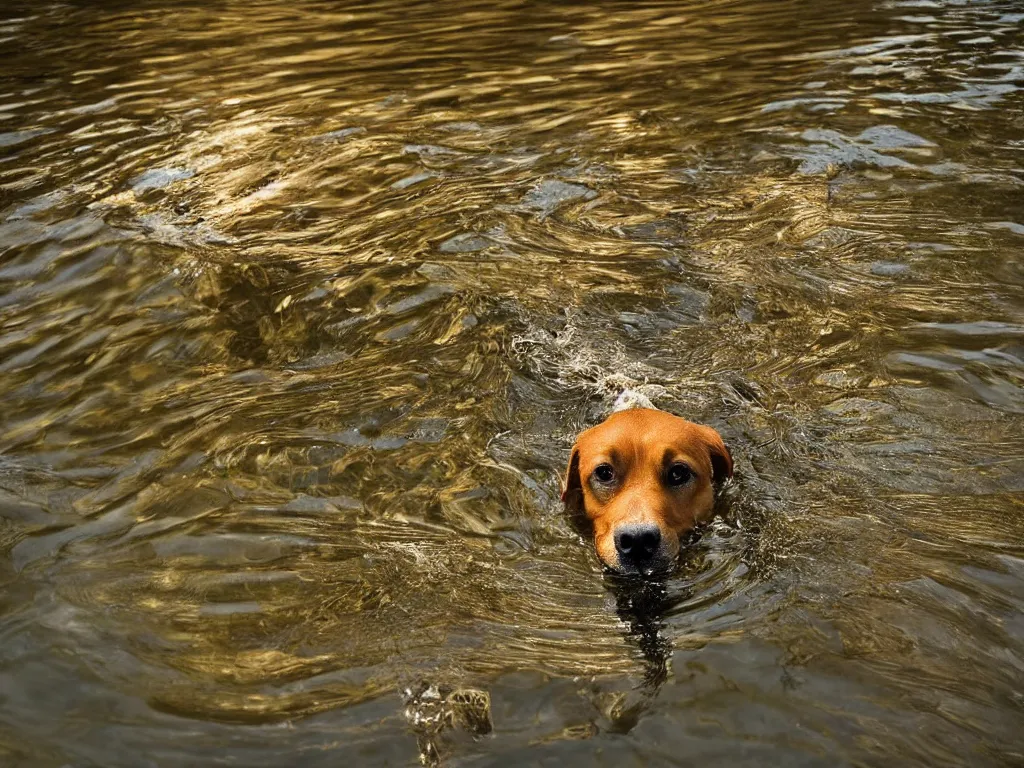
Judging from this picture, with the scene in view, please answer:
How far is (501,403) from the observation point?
6641 mm

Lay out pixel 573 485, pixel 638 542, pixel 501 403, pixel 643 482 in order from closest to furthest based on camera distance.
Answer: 1. pixel 638 542
2. pixel 643 482
3. pixel 573 485
4. pixel 501 403

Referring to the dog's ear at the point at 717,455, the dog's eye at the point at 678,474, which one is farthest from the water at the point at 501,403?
the dog's eye at the point at 678,474

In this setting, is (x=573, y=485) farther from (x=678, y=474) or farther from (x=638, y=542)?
(x=638, y=542)

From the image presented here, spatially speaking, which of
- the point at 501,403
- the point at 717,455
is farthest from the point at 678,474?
the point at 501,403

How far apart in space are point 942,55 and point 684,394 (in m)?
8.40

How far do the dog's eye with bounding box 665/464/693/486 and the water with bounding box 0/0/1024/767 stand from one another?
12.6 inches

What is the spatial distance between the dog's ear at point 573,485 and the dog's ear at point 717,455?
0.62m

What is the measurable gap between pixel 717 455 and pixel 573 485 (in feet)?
2.39

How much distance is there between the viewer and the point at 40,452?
5977 millimetres

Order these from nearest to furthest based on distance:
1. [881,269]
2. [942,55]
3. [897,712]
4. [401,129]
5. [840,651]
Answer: [897,712], [840,651], [881,269], [401,129], [942,55]

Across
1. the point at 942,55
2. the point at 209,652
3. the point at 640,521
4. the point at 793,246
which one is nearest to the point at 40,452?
the point at 209,652

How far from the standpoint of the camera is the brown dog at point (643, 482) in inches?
191

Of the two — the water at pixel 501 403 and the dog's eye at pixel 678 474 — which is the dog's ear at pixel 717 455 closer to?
the water at pixel 501 403

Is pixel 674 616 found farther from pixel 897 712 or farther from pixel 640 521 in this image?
pixel 897 712
